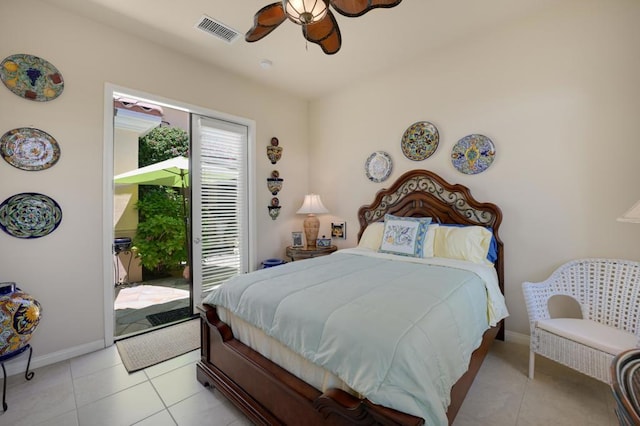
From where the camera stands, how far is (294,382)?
1.36 metres

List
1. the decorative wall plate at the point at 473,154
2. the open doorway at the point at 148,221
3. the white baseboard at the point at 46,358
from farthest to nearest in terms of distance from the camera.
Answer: the open doorway at the point at 148,221
the decorative wall plate at the point at 473,154
the white baseboard at the point at 46,358

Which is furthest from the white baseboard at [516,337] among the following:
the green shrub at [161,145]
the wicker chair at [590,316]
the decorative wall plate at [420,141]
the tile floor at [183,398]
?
the green shrub at [161,145]

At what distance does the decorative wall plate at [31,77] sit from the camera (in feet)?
6.91

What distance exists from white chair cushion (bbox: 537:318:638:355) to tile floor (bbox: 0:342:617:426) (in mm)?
400

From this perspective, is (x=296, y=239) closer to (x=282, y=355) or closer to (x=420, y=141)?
(x=420, y=141)

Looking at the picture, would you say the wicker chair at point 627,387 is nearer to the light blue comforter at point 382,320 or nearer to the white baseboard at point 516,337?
the light blue comforter at point 382,320

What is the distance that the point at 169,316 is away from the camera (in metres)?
3.25

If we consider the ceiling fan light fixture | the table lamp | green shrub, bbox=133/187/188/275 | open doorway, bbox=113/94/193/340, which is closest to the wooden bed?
the table lamp

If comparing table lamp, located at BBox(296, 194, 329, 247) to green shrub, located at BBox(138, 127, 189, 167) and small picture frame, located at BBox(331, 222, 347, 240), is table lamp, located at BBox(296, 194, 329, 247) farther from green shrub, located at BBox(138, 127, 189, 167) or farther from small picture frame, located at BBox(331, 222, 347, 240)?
green shrub, located at BBox(138, 127, 189, 167)

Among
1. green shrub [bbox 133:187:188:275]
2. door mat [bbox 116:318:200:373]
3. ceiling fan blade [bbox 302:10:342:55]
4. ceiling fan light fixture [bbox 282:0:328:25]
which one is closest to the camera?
ceiling fan light fixture [bbox 282:0:328:25]

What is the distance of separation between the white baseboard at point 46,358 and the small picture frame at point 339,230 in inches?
111

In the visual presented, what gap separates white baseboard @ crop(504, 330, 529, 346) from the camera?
8.24ft

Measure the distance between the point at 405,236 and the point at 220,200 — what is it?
87.7 inches

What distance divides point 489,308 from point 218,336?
1.92 meters
